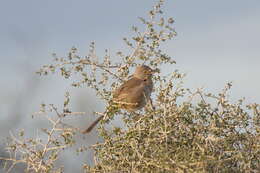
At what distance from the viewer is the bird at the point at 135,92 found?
5.86m

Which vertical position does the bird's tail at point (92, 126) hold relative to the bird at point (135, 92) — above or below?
below

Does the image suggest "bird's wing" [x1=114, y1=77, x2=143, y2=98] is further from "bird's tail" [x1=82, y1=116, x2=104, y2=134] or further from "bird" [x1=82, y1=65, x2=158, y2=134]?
"bird's tail" [x1=82, y1=116, x2=104, y2=134]

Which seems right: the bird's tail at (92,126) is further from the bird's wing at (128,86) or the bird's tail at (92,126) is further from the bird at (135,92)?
the bird's wing at (128,86)

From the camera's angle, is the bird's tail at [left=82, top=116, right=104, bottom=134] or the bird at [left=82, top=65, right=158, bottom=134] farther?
the bird at [left=82, top=65, right=158, bottom=134]

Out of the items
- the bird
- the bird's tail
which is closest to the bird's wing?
the bird

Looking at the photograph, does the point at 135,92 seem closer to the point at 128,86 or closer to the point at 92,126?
the point at 128,86

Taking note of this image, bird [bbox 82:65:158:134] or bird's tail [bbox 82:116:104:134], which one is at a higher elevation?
bird [bbox 82:65:158:134]

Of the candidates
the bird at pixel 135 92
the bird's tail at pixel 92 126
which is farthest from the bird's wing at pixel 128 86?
the bird's tail at pixel 92 126

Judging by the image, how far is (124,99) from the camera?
598cm

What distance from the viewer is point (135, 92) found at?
6.17 m

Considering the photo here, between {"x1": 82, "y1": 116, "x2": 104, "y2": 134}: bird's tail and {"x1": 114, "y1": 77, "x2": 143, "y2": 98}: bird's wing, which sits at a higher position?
{"x1": 114, "y1": 77, "x2": 143, "y2": 98}: bird's wing

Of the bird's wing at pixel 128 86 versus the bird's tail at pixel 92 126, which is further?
the bird's wing at pixel 128 86

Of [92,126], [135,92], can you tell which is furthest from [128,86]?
[92,126]

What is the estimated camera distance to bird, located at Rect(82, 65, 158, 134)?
5863 mm
